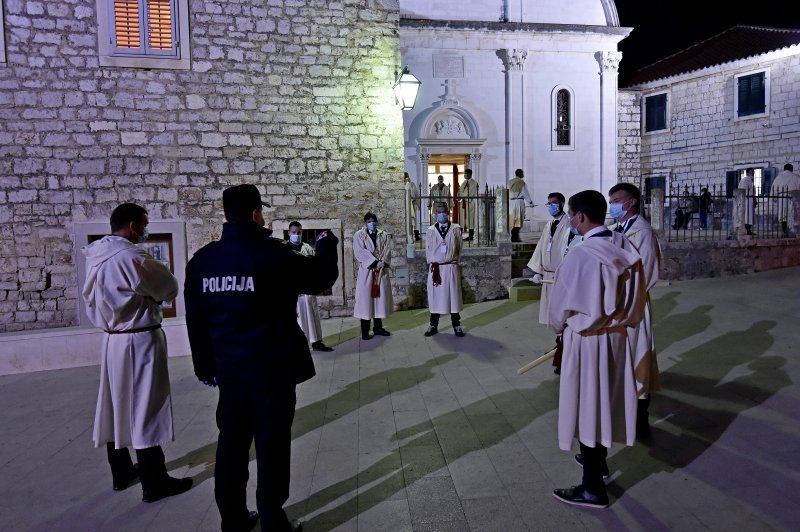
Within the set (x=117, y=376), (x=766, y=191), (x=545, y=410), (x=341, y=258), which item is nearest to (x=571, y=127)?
(x=766, y=191)

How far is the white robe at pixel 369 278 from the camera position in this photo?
838 centimetres

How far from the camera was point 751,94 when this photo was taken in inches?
733

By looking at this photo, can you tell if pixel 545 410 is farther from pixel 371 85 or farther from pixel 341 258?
pixel 371 85

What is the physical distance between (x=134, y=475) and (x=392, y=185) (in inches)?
289

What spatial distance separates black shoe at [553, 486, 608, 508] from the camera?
10.8ft

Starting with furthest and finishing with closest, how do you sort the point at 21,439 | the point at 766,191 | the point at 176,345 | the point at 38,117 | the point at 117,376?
the point at 766,191, the point at 38,117, the point at 176,345, the point at 21,439, the point at 117,376

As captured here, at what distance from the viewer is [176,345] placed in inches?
302

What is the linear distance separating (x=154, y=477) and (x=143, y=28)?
819 cm

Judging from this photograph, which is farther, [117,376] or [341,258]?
[341,258]

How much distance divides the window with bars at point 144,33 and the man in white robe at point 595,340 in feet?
27.4

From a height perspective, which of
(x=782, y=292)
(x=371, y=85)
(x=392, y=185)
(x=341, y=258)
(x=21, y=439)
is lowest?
(x=21, y=439)

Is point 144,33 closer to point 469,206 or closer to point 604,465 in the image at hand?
point 469,206

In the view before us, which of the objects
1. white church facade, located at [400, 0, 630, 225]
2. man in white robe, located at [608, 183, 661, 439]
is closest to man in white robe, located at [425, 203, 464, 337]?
man in white robe, located at [608, 183, 661, 439]

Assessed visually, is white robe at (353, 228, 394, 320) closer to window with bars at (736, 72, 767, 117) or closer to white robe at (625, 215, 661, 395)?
white robe at (625, 215, 661, 395)
